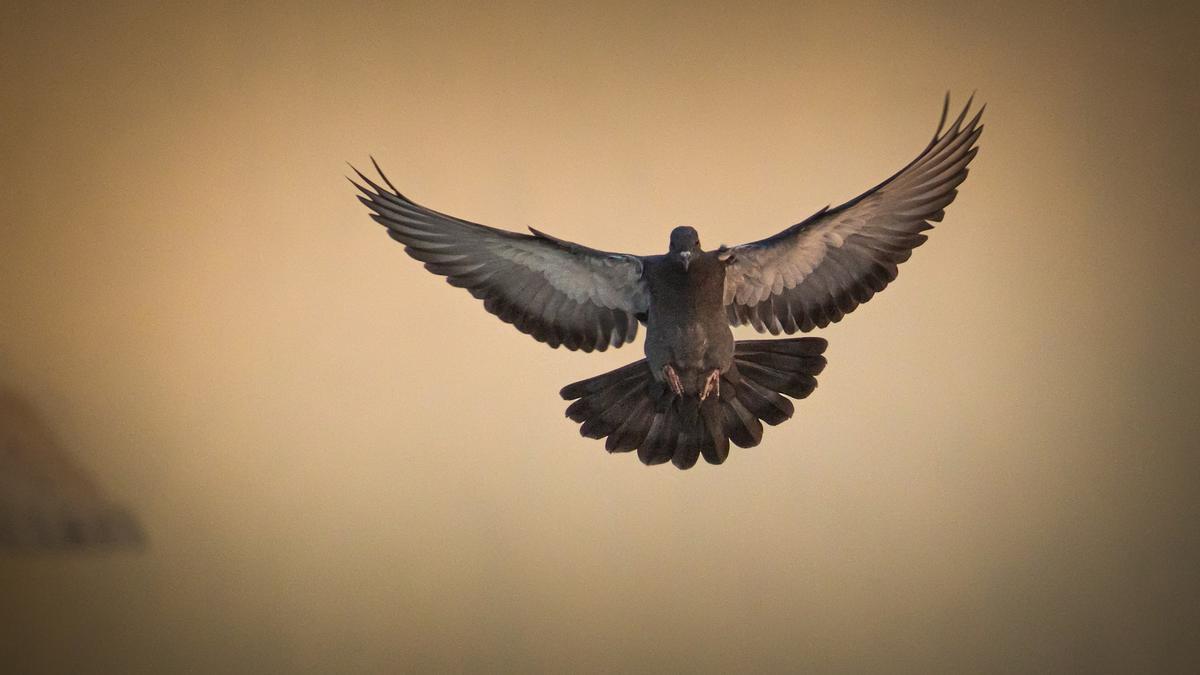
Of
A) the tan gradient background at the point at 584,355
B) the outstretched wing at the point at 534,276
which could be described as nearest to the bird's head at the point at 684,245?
the outstretched wing at the point at 534,276

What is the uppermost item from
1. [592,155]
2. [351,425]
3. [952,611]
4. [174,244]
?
[592,155]

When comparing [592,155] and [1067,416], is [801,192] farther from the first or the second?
[1067,416]

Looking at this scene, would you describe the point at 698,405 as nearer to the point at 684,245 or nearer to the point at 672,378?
the point at 672,378

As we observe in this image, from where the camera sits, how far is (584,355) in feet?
9.01

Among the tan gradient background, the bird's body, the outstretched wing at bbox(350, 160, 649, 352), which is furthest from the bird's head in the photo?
the tan gradient background

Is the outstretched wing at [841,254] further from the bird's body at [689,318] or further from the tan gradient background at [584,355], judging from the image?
the tan gradient background at [584,355]

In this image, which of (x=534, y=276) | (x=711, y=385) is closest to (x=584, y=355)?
(x=534, y=276)

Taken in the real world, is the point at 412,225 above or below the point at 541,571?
above

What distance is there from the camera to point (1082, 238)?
275 centimetres

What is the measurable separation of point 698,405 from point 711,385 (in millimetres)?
65

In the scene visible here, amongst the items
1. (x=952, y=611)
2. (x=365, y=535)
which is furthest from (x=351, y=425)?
(x=952, y=611)

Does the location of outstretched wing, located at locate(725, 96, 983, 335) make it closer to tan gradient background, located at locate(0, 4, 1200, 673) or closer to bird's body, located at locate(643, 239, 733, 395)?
bird's body, located at locate(643, 239, 733, 395)

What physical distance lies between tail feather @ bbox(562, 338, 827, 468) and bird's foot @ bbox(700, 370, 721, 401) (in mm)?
21

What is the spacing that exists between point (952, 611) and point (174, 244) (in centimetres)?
201
